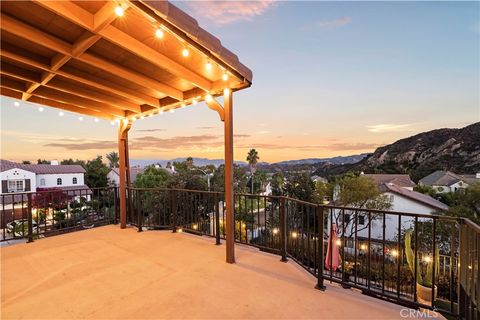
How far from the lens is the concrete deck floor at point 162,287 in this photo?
6.29 ft

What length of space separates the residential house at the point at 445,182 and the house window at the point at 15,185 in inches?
1740

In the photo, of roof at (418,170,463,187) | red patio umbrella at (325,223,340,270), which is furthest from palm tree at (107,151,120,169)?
roof at (418,170,463,187)

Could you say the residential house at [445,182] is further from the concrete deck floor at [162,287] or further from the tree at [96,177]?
the tree at [96,177]

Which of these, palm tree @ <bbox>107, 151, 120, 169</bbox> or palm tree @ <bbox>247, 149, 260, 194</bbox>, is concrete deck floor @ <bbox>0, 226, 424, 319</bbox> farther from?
palm tree @ <bbox>107, 151, 120, 169</bbox>

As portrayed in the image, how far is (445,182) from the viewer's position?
2805cm

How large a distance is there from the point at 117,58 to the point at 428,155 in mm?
51025

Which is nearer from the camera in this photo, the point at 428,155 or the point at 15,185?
the point at 15,185

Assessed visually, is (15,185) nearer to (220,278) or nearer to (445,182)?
(220,278)

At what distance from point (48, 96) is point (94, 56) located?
176cm

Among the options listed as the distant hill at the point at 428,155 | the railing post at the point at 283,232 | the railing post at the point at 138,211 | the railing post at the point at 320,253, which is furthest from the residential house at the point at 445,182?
the railing post at the point at 138,211

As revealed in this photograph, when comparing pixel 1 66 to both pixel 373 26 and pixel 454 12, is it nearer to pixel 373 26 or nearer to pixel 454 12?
pixel 373 26

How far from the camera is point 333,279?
2.30 meters

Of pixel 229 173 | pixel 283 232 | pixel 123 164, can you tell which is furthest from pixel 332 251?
pixel 123 164

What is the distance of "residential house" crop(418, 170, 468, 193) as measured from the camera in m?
25.7
